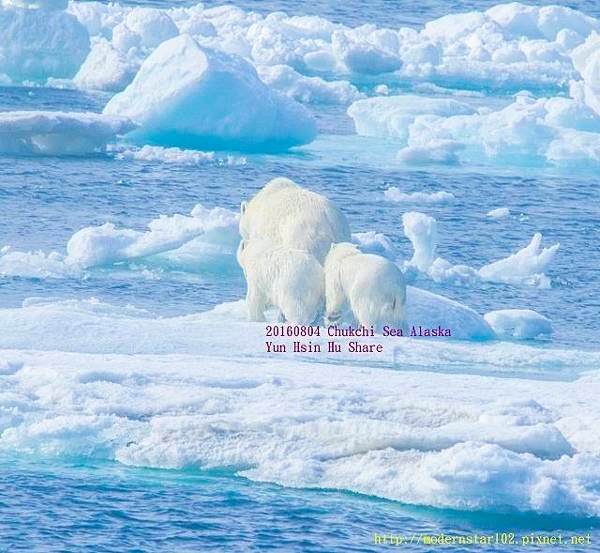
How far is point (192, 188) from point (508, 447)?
434 inches

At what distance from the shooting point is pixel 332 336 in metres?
12.5

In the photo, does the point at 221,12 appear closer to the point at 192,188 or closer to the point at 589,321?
the point at 192,188

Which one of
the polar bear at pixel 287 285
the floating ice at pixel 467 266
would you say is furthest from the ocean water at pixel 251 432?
the floating ice at pixel 467 266

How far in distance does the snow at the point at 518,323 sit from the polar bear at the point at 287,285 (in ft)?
5.51

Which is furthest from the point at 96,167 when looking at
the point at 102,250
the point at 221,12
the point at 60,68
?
the point at 221,12

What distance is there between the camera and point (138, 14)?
30594 millimetres

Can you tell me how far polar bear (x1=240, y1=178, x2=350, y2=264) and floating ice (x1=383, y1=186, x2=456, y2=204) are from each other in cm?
553

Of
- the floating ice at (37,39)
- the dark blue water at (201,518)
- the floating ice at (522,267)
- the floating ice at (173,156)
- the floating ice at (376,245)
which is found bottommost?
the dark blue water at (201,518)

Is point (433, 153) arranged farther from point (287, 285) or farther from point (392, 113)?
point (287, 285)

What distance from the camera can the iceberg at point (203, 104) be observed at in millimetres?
21016

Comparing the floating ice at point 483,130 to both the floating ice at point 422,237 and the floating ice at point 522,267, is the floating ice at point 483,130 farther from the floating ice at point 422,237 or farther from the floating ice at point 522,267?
the floating ice at point 422,237

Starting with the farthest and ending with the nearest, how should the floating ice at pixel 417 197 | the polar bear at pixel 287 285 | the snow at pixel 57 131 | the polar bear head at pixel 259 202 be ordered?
the snow at pixel 57 131 < the floating ice at pixel 417 197 < the polar bear head at pixel 259 202 < the polar bear at pixel 287 285

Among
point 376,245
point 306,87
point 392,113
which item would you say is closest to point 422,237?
point 376,245

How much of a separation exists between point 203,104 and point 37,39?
650 centimetres
